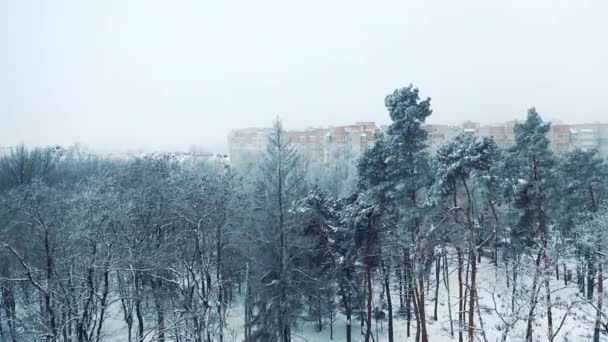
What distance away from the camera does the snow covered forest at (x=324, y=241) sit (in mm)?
14336

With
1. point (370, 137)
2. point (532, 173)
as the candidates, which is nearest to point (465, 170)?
point (532, 173)

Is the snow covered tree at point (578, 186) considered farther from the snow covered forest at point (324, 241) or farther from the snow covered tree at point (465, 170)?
the snow covered tree at point (465, 170)

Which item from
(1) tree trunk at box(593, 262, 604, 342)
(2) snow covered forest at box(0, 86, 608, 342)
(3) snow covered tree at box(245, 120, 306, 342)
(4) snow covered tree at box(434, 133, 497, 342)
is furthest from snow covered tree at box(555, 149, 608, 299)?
(3) snow covered tree at box(245, 120, 306, 342)

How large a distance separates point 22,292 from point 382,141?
16.9 meters

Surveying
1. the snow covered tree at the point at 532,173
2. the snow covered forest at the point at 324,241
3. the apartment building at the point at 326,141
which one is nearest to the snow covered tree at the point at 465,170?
the snow covered forest at the point at 324,241

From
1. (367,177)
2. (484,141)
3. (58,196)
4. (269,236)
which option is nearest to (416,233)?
(367,177)

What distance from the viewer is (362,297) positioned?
22156 millimetres

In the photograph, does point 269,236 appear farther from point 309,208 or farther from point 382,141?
point 382,141

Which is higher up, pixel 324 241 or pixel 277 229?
pixel 277 229

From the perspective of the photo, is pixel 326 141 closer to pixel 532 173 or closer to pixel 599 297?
pixel 532 173

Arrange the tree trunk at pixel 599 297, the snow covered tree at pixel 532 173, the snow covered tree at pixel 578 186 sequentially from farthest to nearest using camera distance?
the snow covered tree at pixel 578 186 → the snow covered tree at pixel 532 173 → the tree trunk at pixel 599 297

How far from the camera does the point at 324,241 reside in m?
22.1

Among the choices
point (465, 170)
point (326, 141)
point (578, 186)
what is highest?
point (326, 141)

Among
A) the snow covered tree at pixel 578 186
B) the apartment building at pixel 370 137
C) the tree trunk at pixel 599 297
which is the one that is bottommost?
the tree trunk at pixel 599 297
